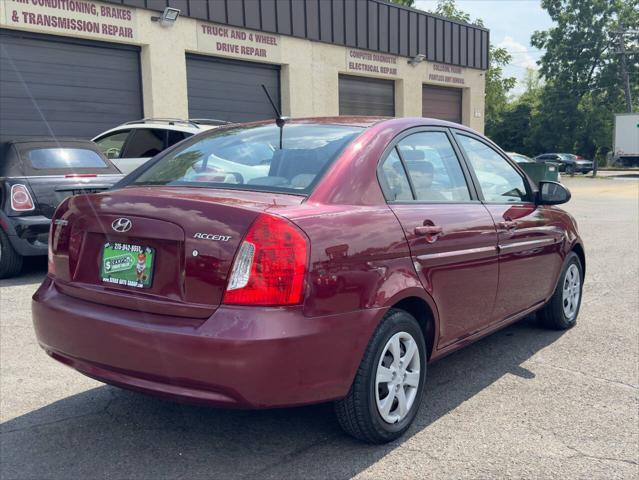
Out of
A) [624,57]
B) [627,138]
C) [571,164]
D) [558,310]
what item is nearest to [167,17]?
[558,310]

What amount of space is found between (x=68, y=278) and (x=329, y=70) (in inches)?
638

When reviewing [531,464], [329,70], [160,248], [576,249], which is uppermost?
[329,70]

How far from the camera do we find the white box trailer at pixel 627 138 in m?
41.0

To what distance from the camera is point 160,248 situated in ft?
9.16

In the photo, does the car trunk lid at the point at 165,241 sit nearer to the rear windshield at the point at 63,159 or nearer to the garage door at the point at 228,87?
the rear windshield at the point at 63,159

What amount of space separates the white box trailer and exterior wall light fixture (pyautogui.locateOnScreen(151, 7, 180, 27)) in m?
35.0

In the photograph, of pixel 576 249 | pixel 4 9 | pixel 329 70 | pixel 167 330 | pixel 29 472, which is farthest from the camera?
pixel 329 70

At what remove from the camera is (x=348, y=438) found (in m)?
3.20

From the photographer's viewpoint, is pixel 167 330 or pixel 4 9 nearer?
pixel 167 330

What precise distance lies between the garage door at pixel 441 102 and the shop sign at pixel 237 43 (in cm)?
743

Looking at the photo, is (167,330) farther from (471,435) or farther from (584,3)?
(584,3)

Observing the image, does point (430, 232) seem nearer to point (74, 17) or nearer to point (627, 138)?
point (74, 17)

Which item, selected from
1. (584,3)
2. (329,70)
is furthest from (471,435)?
(584,3)

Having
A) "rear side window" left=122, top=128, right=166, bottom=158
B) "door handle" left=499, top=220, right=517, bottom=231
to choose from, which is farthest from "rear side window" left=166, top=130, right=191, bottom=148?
"door handle" left=499, top=220, right=517, bottom=231
